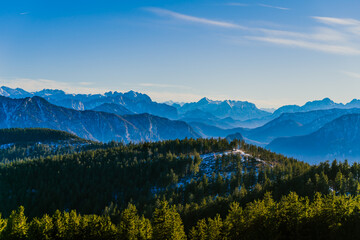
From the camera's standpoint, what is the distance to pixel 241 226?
84.5 metres

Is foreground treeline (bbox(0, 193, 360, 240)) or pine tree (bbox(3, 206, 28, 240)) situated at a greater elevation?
foreground treeline (bbox(0, 193, 360, 240))

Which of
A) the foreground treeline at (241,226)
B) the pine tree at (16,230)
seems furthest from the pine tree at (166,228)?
the pine tree at (16,230)

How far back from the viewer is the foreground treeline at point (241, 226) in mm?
78625

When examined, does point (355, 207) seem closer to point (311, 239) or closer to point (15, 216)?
point (311, 239)

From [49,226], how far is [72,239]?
8269mm

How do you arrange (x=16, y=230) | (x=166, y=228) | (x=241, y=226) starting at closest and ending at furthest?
1. (x=166, y=228)
2. (x=241, y=226)
3. (x=16, y=230)

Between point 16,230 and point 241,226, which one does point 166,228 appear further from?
point 16,230

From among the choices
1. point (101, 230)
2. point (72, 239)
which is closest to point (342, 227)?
point (101, 230)

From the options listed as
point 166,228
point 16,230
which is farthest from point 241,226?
point 16,230

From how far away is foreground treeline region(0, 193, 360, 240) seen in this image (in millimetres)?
78625

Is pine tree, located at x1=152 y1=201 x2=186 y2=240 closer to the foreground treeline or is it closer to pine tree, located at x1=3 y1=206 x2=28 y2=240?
the foreground treeline

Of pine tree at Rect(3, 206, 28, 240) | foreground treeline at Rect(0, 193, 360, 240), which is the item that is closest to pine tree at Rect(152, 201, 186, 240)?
foreground treeline at Rect(0, 193, 360, 240)

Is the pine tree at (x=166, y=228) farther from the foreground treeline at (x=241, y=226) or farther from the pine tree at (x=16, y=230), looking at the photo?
the pine tree at (x=16, y=230)

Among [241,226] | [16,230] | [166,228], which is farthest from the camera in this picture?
[16,230]
